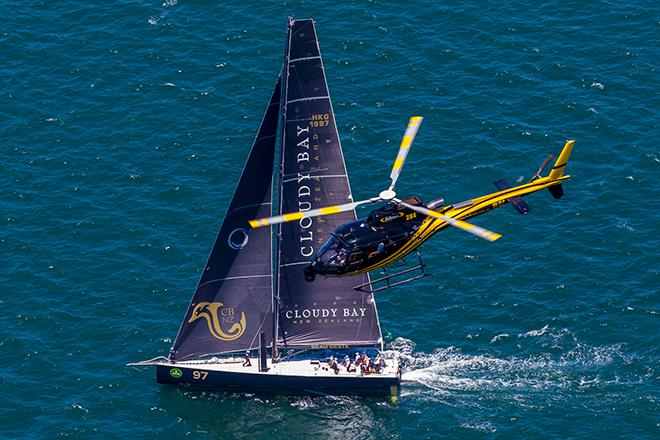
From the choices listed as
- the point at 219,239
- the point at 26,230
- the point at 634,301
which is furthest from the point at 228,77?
the point at 634,301

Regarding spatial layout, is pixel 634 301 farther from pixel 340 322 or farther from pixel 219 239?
pixel 219 239

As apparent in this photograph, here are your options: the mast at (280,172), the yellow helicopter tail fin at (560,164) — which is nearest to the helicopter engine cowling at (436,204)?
the yellow helicopter tail fin at (560,164)

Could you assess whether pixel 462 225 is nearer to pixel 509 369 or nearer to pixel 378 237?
pixel 378 237

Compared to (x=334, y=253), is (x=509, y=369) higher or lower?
lower

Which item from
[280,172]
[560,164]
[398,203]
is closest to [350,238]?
[398,203]

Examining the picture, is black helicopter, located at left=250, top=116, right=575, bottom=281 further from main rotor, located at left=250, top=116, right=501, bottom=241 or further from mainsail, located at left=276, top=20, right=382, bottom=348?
mainsail, located at left=276, top=20, right=382, bottom=348

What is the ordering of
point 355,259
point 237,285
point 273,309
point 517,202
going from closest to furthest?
point 355,259
point 517,202
point 273,309
point 237,285
